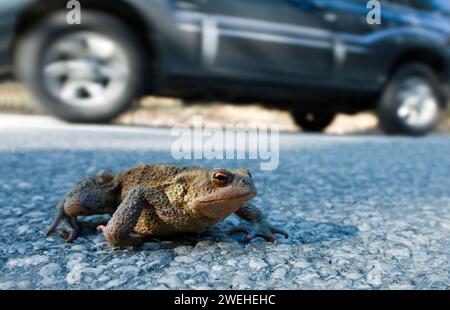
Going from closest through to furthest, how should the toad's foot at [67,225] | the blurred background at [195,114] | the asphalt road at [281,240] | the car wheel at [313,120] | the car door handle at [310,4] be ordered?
the asphalt road at [281,240] < the toad's foot at [67,225] < the car door handle at [310,4] < the blurred background at [195,114] < the car wheel at [313,120]

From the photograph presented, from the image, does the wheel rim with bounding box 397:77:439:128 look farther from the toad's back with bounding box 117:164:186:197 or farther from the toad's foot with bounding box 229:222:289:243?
the toad's back with bounding box 117:164:186:197

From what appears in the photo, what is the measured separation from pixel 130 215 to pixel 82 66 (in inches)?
130

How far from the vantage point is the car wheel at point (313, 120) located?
268 inches

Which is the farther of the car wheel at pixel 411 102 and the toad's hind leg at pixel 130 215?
the car wheel at pixel 411 102

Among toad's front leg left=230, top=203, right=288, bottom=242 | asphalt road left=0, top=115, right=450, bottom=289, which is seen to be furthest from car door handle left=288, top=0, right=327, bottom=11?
toad's front leg left=230, top=203, right=288, bottom=242

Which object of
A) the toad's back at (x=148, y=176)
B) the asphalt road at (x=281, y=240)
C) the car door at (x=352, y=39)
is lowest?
the asphalt road at (x=281, y=240)

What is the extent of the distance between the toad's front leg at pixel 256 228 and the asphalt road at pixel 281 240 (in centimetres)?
3

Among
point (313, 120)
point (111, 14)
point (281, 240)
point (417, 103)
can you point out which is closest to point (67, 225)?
point (281, 240)

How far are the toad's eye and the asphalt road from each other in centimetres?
22

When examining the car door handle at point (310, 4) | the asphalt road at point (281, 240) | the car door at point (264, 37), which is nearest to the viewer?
the asphalt road at point (281, 240)

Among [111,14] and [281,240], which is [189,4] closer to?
[111,14]

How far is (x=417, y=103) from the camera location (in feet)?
19.8

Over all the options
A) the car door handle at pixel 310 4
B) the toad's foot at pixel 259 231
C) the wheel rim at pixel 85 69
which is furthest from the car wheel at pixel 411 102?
the toad's foot at pixel 259 231

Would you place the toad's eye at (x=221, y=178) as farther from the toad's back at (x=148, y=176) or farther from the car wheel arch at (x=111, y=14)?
the car wheel arch at (x=111, y=14)
